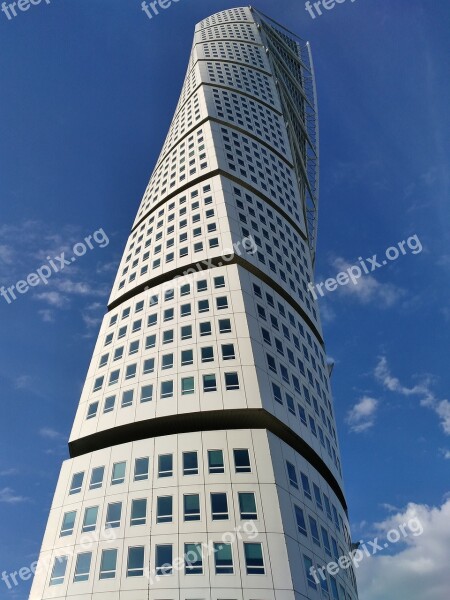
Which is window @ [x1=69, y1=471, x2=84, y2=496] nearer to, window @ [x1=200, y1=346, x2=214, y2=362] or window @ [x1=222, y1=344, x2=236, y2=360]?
window @ [x1=200, y1=346, x2=214, y2=362]

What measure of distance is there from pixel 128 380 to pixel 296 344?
39.2 ft

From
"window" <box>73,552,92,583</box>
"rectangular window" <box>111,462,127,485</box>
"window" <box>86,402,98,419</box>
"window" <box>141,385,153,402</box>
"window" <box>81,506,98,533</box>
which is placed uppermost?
"window" <box>86,402,98,419</box>

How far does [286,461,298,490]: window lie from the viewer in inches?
1086

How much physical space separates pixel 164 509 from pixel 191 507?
1239 mm

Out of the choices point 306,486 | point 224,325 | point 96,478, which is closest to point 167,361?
point 224,325

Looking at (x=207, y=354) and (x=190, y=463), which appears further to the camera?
(x=207, y=354)

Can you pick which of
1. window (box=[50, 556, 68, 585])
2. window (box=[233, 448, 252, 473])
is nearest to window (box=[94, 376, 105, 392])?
window (box=[50, 556, 68, 585])

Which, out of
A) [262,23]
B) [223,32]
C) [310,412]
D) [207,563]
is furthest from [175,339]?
[262,23]

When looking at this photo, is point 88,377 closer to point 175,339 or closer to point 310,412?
point 175,339

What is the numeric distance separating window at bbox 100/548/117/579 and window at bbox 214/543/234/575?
439cm

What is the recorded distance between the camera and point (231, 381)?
3089cm

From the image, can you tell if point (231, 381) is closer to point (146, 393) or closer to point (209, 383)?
point (209, 383)

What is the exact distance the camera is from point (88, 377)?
36.5 metres

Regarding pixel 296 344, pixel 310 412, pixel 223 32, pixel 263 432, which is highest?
pixel 223 32
